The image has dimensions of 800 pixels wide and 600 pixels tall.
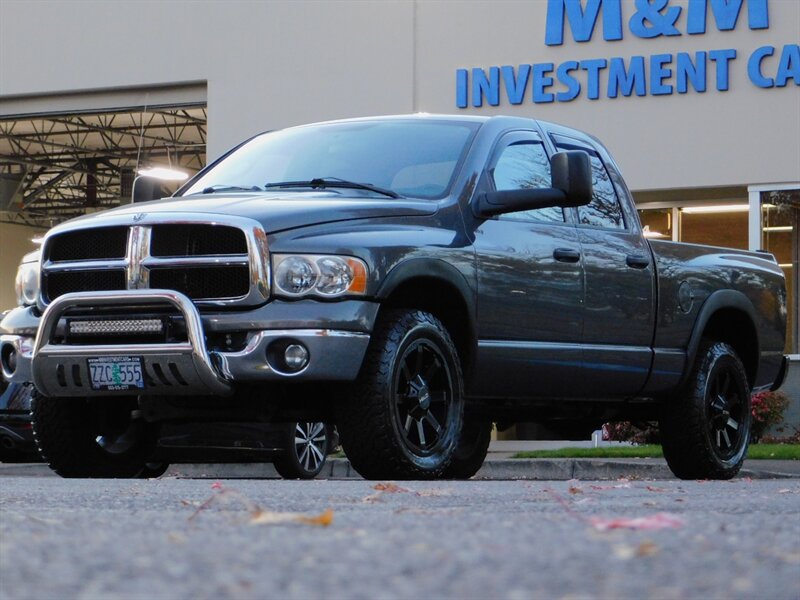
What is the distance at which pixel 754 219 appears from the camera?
20.2 metres

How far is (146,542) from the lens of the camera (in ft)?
10.9

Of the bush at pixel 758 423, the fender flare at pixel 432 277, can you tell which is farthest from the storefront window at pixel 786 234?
the fender flare at pixel 432 277

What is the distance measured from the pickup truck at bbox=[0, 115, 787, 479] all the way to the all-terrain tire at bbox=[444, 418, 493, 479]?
31.0 inches

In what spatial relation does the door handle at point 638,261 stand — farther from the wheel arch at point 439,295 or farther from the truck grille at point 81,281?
the truck grille at point 81,281

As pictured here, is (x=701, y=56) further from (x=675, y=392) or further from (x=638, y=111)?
(x=675, y=392)

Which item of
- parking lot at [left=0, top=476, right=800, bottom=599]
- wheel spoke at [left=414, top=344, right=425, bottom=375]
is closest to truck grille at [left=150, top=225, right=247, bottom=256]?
wheel spoke at [left=414, top=344, right=425, bottom=375]

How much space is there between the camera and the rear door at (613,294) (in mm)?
8844

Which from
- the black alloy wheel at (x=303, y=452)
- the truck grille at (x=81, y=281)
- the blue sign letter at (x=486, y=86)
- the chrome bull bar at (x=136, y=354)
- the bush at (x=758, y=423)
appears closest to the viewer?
the chrome bull bar at (x=136, y=354)

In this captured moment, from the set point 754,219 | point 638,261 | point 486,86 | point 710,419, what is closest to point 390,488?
point 638,261

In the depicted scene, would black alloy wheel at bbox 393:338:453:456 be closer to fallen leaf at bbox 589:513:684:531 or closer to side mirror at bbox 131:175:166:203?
side mirror at bbox 131:175:166:203

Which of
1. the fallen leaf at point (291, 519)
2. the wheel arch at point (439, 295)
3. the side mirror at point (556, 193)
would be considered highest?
the side mirror at point (556, 193)

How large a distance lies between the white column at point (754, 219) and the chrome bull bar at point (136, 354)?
14.1 metres

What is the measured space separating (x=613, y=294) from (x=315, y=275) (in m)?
2.41

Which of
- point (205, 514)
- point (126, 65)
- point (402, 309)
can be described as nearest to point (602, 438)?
point (126, 65)
